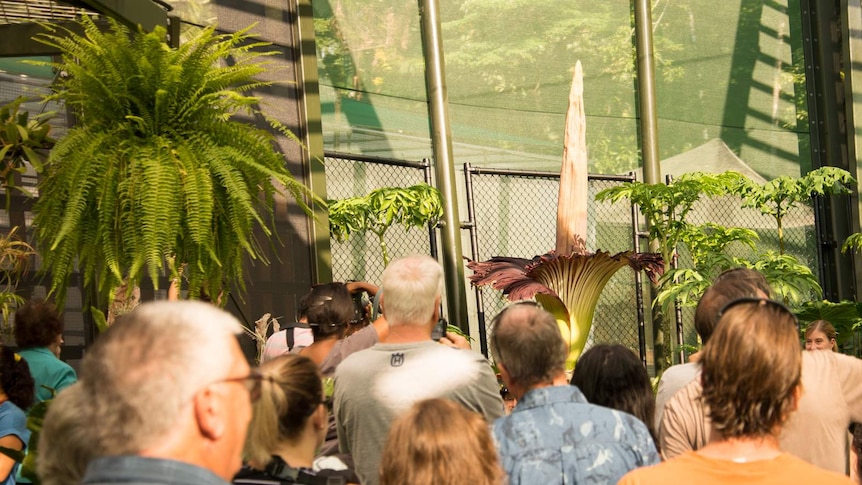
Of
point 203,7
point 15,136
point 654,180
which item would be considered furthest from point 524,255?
point 15,136

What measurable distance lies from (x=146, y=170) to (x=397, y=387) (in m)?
1.08

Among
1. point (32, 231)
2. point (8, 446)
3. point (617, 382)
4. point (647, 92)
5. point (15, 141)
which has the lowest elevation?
point (8, 446)

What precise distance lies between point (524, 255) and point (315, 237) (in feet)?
6.89

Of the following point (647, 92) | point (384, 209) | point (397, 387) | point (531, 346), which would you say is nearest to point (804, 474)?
point (531, 346)

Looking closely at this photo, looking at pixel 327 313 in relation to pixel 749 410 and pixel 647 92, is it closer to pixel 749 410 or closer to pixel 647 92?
pixel 749 410

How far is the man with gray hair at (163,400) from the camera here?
1348mm

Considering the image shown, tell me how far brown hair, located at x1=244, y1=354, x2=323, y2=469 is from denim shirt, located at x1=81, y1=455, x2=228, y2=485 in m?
0.78

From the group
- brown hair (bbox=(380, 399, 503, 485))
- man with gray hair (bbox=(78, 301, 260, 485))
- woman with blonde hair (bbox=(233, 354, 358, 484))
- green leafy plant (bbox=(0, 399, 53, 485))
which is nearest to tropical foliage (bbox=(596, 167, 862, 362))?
green leafy plant (bbox=(0, 399, 53, 485))

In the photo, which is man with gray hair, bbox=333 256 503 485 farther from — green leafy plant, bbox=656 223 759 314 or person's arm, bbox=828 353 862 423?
green leafy plant, bbox=656 223 759 314

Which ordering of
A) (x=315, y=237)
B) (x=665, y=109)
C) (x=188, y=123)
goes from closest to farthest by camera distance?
(x=188, y=123) → (x=315, y=237) → (x=665, y=109)

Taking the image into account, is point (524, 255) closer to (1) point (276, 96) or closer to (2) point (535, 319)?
(1) point (276, 96)

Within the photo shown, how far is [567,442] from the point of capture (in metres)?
2.39

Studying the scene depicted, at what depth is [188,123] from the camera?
3383 mm

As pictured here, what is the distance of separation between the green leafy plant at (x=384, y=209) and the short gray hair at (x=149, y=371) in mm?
4992
